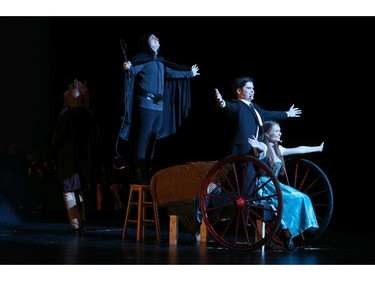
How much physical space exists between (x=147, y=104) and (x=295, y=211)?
1632 millimetres

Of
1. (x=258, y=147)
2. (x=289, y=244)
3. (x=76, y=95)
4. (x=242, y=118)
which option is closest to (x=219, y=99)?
(x=242, y=118)

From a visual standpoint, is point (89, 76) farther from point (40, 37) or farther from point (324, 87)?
point (324, 87)

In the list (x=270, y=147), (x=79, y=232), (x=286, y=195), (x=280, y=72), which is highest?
(x=280, y=72)

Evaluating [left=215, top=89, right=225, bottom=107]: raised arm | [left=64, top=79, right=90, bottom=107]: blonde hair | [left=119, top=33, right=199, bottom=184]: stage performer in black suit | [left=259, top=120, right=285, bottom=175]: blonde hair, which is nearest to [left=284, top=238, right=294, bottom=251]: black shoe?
[left=259, top=120, right=285, bottom=175]: blonde hair

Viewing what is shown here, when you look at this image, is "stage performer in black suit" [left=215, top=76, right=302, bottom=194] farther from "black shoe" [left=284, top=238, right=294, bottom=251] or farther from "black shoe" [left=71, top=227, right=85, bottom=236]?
"black shoe" [left=71, top=227, right=85, bottom=236]

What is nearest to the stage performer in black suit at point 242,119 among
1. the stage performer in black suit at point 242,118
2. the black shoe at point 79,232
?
the stage performer in black suit at point 242,118

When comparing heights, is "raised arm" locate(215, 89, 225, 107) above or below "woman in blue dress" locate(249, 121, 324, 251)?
above

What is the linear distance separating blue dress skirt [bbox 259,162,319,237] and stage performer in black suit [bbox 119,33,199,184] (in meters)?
1.24

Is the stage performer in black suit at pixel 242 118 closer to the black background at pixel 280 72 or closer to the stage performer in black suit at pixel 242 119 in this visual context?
the stage performer in black suit at pixel 242 119

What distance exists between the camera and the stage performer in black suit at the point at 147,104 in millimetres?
7008

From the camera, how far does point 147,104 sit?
7.06m

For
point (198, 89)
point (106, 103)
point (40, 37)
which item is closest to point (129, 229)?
point (198, 89)

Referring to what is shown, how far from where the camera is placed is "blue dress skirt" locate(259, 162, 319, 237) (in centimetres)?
603

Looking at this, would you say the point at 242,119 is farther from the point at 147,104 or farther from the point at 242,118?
the point at 147,104
